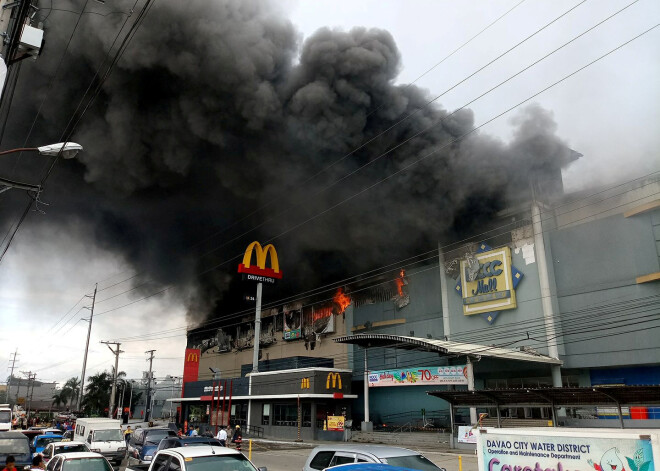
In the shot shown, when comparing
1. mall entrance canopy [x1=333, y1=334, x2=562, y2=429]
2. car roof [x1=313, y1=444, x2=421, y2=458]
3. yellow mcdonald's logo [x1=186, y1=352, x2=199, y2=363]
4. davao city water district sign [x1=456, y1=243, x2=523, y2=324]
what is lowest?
car roof [x1=313, y1=444, x2=421, y2=458]

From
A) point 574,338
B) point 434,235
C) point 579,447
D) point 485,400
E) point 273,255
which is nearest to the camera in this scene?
point 579,447

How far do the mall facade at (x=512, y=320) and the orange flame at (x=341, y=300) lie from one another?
2.03m

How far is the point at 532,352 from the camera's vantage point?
91.8 ft

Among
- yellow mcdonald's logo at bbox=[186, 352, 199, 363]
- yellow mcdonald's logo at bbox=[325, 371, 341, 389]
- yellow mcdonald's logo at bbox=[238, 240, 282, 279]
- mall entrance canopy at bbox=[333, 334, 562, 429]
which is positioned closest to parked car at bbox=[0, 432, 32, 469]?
mall entrance canopy at bbox=[333, 334, 562, 429]

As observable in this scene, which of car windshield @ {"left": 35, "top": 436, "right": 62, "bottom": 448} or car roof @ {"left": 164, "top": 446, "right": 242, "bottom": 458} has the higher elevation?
car roof @ {"left": 164, "top": 446, "right": 242, "bottom": 458}

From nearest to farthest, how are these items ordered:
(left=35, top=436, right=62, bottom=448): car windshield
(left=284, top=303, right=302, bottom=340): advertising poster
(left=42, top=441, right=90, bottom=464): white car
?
(left=42, top=441, right=90, bottom=464): white car
(left=35, top=436, right=62, bottom=448): car windshield
(left=284, top=303, right=302, bottom=340): advertising poster

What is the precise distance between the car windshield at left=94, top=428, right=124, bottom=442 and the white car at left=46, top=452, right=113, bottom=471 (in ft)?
28.7

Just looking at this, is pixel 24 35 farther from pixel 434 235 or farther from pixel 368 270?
pixel 368 270

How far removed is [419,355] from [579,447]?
29.6m

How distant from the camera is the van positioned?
1767 cm

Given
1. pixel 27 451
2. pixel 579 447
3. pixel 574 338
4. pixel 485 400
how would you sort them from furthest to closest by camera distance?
1. pixel 574 338
2. pixel 27 451
3. pixel 485 400
4. pixel 579 447

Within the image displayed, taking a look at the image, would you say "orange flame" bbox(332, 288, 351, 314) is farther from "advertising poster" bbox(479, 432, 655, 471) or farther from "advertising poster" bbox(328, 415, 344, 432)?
"advertising poster" bbox(479, 432, 655, 471)

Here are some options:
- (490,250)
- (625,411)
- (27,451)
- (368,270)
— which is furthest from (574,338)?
(27,451)

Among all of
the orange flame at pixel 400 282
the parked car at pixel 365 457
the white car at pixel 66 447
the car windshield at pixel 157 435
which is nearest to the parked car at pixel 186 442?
the white car at pixel 66 447
